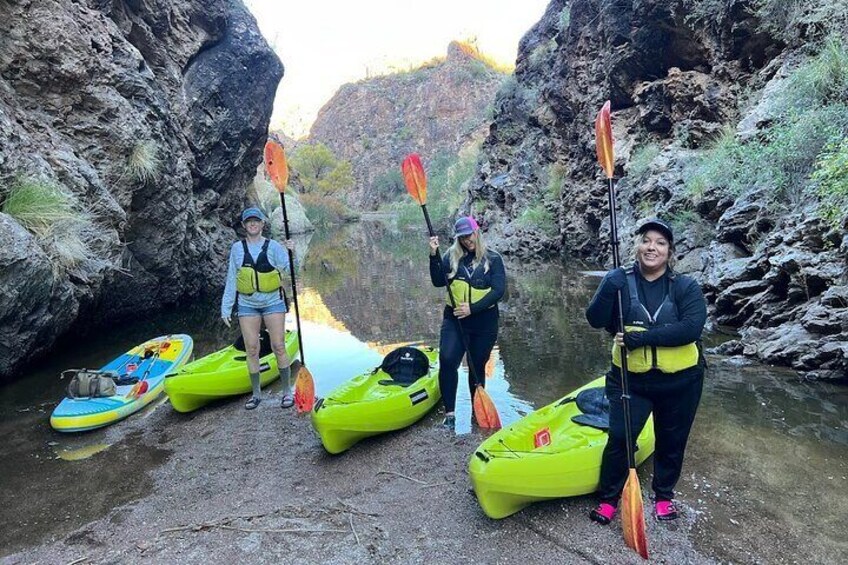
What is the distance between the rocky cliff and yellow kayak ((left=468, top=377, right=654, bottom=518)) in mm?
3251

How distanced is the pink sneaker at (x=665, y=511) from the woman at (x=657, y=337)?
29 centimetres

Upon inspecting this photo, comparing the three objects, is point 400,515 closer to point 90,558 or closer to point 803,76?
point 90,558

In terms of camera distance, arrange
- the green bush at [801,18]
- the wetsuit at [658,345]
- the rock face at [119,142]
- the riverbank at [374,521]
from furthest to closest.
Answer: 1. the green bush at [801,18]
2. the rock face at [119,142]
3. the riverbank at [374,521]
4. the wetsuit at [658,345]

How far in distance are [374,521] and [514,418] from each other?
2.01 m

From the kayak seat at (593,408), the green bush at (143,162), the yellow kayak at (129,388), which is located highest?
the green bush at (143,162)

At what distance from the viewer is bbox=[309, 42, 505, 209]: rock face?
86.2 m

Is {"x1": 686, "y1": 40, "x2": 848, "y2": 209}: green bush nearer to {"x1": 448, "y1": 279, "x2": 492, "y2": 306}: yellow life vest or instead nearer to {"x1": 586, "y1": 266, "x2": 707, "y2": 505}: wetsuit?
{"x1": 448, "y1": 279, "x2": 492, "y2": 306}: yellow life vest

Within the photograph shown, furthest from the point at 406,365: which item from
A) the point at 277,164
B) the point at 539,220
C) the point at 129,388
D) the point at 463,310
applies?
the point at 539,220

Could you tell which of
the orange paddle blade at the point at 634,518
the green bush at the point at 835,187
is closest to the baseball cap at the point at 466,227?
the orange paddle blade at the point at 634,518

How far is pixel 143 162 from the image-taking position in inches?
334

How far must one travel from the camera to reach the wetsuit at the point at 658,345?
2.60 metres

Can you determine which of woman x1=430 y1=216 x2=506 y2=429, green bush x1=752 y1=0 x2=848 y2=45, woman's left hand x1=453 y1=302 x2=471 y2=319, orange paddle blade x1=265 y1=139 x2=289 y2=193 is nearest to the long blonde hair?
woman x1=430 y1=216 x2=506 y2=429

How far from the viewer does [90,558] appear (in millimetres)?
2953

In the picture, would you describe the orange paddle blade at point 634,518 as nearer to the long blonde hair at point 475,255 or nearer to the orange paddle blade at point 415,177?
the long blonde hair at point 475,255
